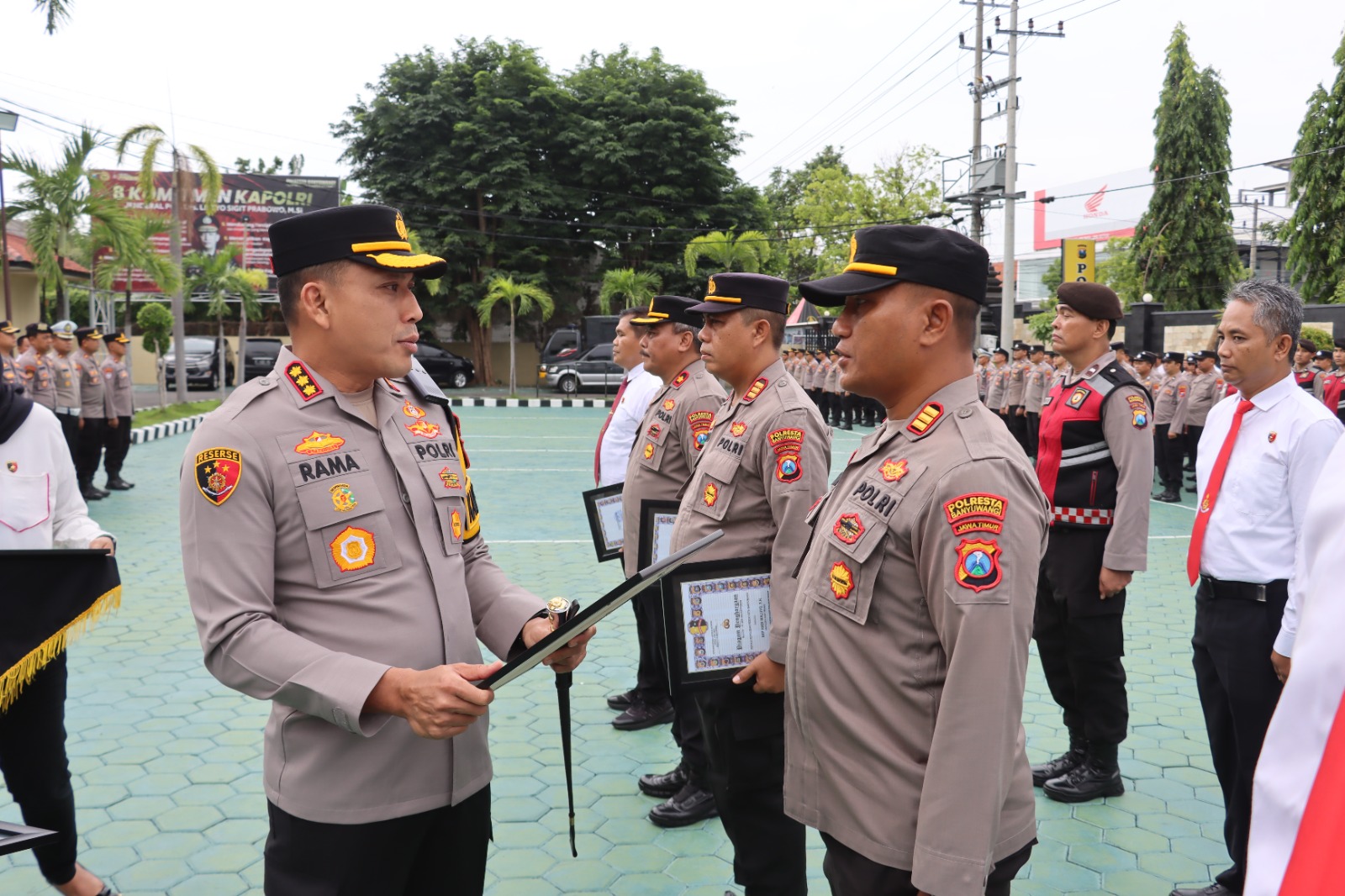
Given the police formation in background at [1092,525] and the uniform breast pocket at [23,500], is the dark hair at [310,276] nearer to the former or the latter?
the uniform breast pocket at [23,500]

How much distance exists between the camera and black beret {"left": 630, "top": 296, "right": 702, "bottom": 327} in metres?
4.51

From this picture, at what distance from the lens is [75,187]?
55.4 ft

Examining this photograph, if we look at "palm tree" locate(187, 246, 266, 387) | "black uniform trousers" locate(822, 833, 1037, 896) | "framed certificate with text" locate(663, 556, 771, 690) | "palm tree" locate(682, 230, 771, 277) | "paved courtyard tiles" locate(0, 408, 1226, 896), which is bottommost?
"paved courtyard tiles" locate(0, 408, 1226, 896)

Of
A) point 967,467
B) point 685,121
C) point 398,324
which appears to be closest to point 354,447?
point 398,324

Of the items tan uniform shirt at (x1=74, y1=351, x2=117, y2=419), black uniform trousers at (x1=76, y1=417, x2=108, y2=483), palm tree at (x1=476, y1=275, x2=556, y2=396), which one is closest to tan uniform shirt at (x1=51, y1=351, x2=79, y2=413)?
tan uniform shirt at (x1=74, y1=351, x2=117, y2=419)

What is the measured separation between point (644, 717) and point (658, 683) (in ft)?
0.58

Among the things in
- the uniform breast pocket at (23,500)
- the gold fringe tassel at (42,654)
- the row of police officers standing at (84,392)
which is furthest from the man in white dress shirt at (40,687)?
the row of police officers standing at (84,392)

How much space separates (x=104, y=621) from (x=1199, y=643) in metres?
6.06

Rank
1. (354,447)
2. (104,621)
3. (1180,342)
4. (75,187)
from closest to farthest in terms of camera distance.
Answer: (354,447)
(104,621)
(75,187)
(1180,342)

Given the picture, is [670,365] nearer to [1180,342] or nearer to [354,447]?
[354,447]

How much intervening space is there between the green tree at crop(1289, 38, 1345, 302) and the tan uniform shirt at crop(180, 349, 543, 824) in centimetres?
3131

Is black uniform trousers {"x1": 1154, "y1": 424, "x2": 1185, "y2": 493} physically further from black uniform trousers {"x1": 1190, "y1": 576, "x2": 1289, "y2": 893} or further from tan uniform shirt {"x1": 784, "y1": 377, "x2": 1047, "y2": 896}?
tan uniform shirt {"x1": 784, "y1": 377, "x2": 1047, "y2": 896}

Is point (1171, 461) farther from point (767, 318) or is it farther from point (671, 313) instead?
point (767, 318)

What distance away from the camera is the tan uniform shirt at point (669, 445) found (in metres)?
4.09
